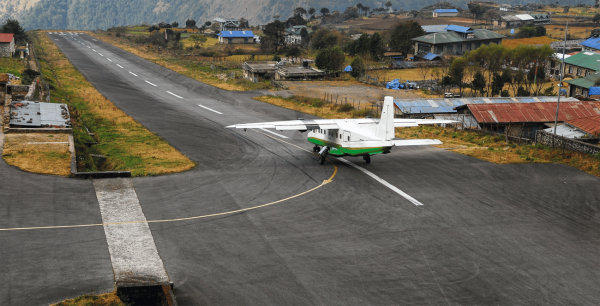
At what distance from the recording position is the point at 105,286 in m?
22.0

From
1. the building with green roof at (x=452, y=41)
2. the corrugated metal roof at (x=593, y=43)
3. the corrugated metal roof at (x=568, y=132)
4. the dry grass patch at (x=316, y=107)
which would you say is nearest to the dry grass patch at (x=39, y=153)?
the dry grass patch at (x=316, y=107)

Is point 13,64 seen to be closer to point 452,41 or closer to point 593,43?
point 452,41

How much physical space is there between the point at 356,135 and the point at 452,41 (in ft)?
402

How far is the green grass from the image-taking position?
265 feet

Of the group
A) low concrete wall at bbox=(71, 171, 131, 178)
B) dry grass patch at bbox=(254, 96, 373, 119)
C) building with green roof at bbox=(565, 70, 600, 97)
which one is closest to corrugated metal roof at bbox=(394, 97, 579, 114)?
dry grass patch at bbox=(254, 96, 373, 119)

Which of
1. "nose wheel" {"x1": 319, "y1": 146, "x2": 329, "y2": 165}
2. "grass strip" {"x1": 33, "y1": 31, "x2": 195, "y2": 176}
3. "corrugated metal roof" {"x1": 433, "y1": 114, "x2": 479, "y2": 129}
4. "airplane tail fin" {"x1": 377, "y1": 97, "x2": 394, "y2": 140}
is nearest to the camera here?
"airplane tail fin" {"x1": 377, "y1": 97, "x2": 394, "y2": 140}

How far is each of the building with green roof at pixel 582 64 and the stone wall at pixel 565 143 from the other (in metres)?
69.0

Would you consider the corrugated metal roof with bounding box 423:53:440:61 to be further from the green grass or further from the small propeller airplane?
the green grass

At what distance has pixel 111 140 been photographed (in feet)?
162

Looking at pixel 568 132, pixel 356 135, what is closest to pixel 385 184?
pixel 356 135

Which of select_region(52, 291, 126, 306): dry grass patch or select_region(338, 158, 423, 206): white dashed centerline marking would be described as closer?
select_region(52, 291, 126, 306): dry grass patch

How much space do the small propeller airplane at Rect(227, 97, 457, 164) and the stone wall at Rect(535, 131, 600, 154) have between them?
539 inches

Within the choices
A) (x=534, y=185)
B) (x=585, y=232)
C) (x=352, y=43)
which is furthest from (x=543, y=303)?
(x=352, y=43)

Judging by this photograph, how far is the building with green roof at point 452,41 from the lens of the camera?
479ft
